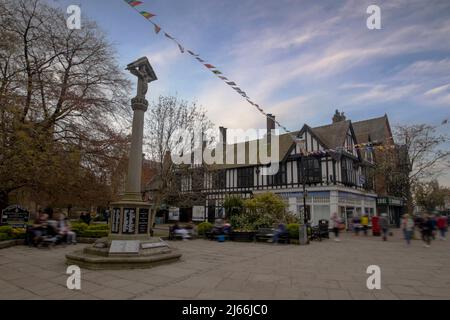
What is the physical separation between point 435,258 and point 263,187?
772 inches

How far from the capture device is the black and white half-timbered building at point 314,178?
25594 mm

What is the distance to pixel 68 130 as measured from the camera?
14.8 m

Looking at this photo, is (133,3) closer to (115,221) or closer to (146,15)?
(146,15)

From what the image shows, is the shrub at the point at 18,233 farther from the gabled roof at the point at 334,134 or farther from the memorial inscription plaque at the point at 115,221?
the gabled roof at the point at 334,134

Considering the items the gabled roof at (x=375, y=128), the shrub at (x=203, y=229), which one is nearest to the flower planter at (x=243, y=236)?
the shrub at (x=203, y=229)

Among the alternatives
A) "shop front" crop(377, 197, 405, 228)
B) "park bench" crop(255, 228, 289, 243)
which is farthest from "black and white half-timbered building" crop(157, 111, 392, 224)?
"park bench" crop(255, 228, 289, 243)

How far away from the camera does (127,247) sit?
813 cm

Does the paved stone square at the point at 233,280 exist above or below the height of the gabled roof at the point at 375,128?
below

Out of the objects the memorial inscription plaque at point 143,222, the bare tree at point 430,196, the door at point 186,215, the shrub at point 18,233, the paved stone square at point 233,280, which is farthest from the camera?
the bare tree at point 430,196

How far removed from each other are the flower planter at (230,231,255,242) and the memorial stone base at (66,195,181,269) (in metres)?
8.04

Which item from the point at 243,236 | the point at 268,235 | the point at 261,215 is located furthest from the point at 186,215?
the point at 268,235

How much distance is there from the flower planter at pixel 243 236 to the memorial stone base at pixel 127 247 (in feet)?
26.4

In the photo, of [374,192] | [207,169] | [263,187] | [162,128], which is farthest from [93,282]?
[374,192]

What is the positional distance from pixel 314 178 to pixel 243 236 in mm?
12725
